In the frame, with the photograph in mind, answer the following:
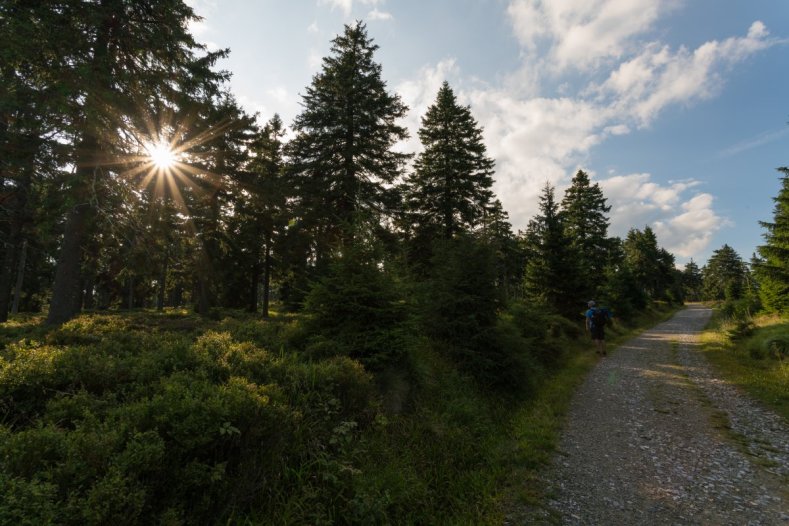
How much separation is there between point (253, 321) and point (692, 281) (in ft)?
446

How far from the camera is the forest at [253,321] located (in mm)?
3395

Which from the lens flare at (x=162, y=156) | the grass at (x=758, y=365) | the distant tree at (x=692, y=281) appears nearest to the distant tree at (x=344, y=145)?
the lens flare at (x=162, y=156)

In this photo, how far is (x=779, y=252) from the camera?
65.5 feet

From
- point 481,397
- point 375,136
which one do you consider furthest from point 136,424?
point 375,136

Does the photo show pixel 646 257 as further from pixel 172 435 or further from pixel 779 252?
pixel 172 435

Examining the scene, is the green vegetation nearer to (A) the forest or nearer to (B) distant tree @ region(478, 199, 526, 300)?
(A) the forest

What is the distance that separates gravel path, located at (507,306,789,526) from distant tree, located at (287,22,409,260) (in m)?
13.5

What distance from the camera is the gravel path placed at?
452cm

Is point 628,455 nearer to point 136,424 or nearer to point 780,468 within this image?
point 780,468

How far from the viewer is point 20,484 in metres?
2.26

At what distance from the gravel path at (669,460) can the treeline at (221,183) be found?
4240 mm

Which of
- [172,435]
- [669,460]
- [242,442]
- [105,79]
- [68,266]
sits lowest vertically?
[669,460]

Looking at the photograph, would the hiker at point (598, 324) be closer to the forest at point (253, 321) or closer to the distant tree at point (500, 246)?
the forest at point (253, 321)

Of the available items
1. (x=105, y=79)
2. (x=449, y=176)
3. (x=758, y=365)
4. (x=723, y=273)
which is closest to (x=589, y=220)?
(x=449, y=176)
